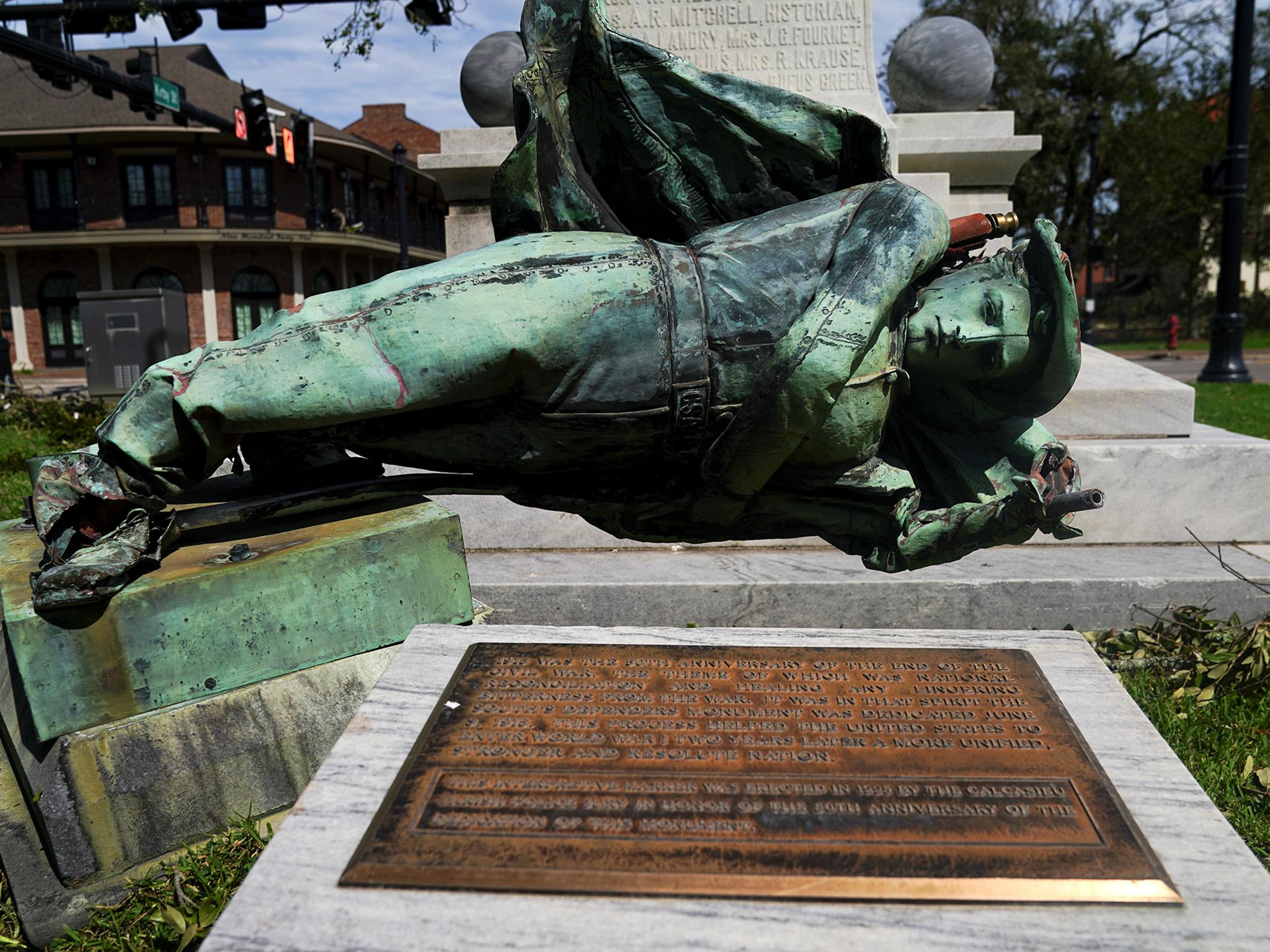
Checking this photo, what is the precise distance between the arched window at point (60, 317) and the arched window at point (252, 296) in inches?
180

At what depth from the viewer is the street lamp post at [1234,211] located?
1132 cm

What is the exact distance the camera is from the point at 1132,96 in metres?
28.1

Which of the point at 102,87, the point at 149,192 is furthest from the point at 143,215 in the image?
the point at 102,87

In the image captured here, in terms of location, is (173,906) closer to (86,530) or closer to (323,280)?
(86,530)

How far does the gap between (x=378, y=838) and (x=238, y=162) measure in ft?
106

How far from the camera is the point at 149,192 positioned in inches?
1169

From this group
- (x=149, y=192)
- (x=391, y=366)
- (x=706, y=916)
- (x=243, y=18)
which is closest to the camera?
(x=706, y=916)

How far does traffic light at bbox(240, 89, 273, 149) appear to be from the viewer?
1431 cm

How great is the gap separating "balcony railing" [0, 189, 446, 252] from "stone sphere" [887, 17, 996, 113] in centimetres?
2507

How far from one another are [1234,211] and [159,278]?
2802 centimetres

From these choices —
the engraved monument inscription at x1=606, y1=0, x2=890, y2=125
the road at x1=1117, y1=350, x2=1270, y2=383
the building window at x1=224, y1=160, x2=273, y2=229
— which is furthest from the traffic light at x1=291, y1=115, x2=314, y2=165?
the building window at x1=224, y1=160, x2=273, y2=229

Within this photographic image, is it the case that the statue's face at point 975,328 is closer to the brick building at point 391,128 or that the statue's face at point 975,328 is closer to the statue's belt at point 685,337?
the statue's belt at point 685,337

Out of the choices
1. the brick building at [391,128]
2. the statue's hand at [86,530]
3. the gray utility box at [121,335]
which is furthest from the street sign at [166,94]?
the brick building at [391,128]

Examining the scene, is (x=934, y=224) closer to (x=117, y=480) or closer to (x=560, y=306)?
(x=560, y=306)
